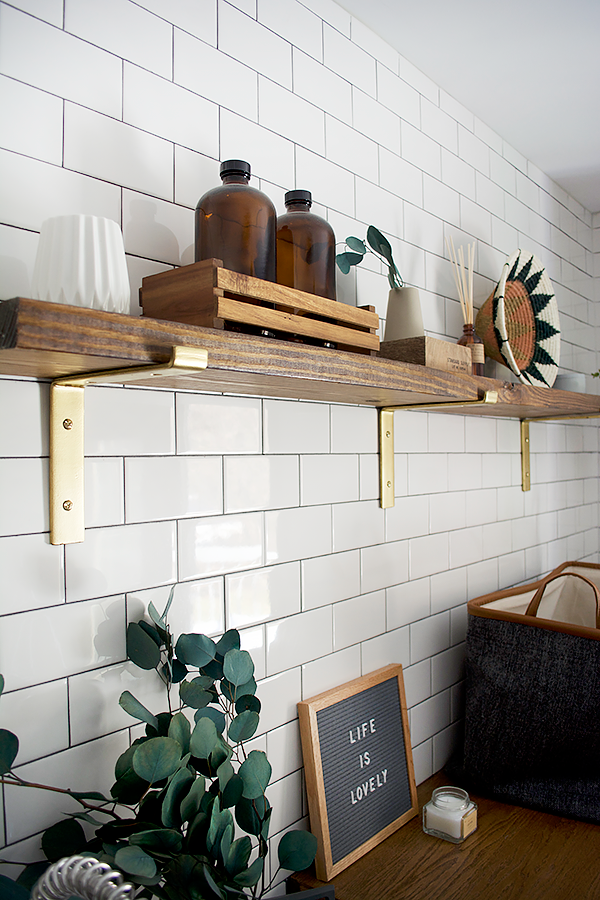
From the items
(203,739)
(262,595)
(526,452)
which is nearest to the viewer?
(203,739)

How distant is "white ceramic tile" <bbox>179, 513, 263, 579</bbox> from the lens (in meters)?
0.92

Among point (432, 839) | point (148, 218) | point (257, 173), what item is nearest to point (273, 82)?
point (257, 173)

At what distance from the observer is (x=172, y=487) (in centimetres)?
91

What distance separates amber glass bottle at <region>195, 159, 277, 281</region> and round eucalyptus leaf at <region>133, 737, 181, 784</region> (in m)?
0.54

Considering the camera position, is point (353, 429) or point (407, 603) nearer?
point (353, 429)

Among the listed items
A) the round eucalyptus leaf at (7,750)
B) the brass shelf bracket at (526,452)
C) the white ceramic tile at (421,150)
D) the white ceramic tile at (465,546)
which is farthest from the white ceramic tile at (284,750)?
the white ceramic tile at (421,150)

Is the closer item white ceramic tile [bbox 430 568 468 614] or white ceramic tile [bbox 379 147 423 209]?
white ceramic tile [bbox 379 147 423 209]

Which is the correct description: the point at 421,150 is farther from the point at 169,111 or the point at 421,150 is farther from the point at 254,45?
the point at 169,111

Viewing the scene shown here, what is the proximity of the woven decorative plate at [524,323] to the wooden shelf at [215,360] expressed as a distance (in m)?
0.37

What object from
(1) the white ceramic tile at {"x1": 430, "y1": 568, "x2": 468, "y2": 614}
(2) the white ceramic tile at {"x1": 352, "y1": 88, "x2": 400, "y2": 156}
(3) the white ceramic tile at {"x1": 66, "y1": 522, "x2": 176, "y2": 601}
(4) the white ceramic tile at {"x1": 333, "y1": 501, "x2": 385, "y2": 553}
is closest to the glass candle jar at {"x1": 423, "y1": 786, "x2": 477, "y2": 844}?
(1) the white ceramic tile at {"x1": 430, "y1": 568, "x2": 468, "y2": 614}

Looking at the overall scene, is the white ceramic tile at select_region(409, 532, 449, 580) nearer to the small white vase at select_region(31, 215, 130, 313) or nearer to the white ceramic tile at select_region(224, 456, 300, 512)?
the white ceramic tile at select_region(224, 456, 300, 512)

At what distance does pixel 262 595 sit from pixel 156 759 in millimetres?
390

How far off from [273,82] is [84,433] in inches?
27.2

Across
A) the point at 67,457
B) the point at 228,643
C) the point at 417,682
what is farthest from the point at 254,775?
the point at 417,682
